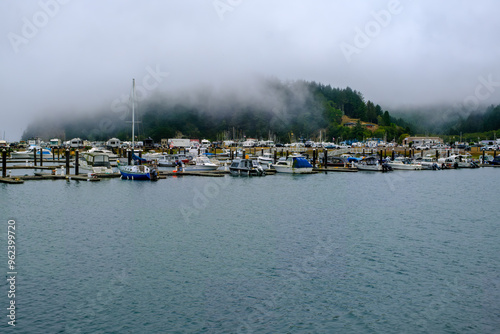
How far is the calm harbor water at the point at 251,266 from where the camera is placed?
2167 cm

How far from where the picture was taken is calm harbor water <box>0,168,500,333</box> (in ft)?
71.1

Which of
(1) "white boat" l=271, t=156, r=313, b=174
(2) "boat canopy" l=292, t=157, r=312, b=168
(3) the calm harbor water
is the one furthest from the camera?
(2) "boat canopy" l=292, t=157, r=312, b=168

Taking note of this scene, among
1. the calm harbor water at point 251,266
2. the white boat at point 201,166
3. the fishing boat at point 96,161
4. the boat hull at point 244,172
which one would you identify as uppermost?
the fishing boat at point 96,161

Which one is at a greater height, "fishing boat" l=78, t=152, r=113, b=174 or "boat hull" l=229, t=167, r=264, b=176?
"fishing boat" l=78, t=152, r=113, b=174

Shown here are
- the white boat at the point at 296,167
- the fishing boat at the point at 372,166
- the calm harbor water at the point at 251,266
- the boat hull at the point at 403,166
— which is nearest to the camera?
the calm harbor water at the point at 251,266

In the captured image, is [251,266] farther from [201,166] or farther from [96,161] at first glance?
[201,166]

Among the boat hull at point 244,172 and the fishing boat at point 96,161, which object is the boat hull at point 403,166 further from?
the fishing boat at point 96,161

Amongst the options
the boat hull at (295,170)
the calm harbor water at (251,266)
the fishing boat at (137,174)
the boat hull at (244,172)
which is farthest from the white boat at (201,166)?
the calm harbor water at (251,266)

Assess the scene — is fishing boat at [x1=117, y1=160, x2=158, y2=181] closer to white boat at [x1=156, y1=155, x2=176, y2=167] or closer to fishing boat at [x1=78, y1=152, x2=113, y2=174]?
fishing boat at [x1=78, y1=152, x2=113, y2=174]

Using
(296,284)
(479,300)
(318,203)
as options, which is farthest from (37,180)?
(479,300)

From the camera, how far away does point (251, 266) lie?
29.1 meters

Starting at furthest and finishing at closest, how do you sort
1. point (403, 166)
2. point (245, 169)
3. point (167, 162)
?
point (403, 166)
point (167, 162)
point (245, 169)

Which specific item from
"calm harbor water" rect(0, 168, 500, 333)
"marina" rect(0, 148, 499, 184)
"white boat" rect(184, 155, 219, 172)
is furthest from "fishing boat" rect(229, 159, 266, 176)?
"calm harbor water" rect(0, 168, 500, 333)

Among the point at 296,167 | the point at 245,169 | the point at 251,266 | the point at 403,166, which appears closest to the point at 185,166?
the point at 245,169
